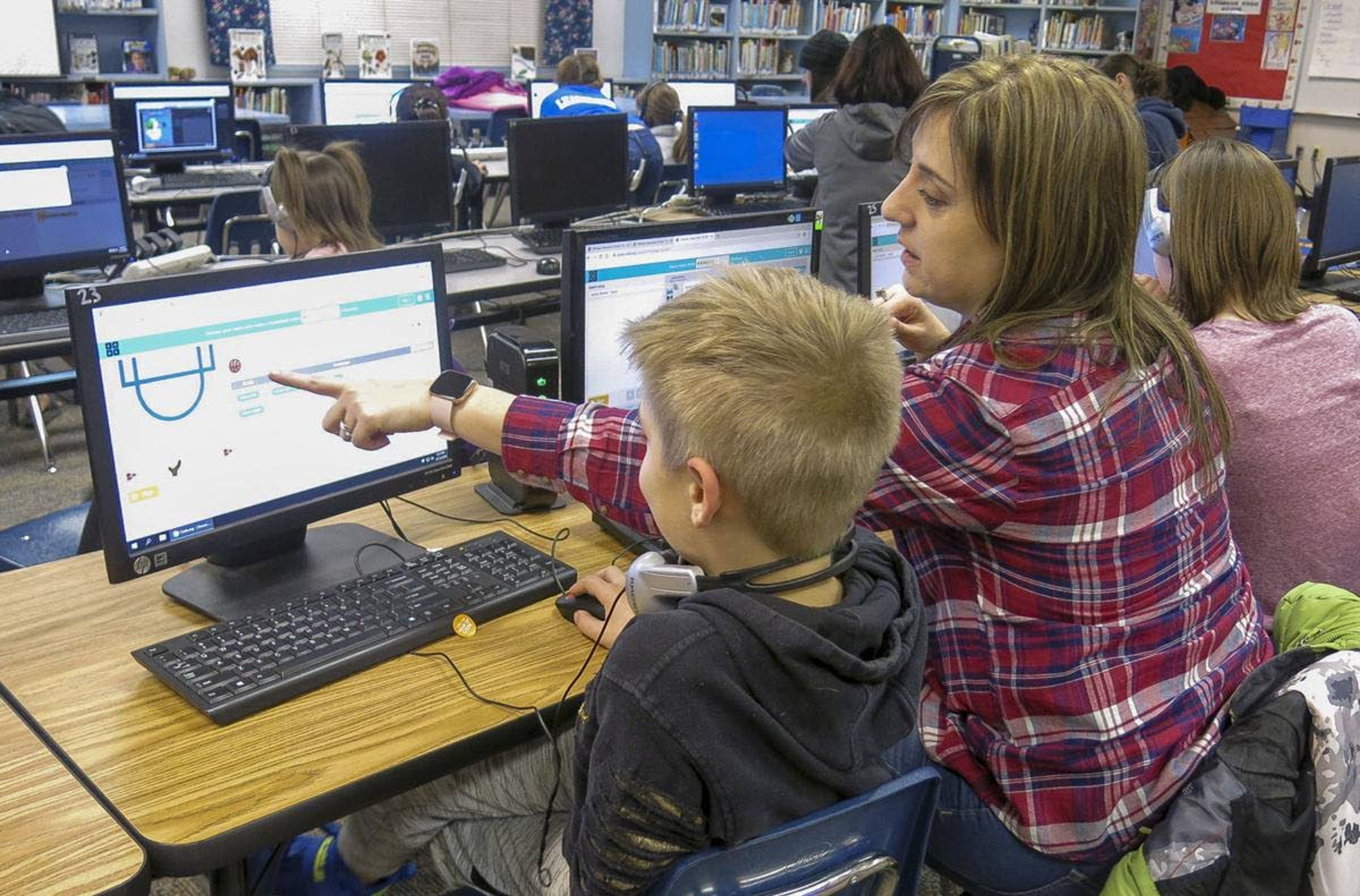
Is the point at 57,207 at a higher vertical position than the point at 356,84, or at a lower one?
lower

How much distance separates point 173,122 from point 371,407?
4.91 m

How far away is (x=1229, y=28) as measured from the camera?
8609 mm

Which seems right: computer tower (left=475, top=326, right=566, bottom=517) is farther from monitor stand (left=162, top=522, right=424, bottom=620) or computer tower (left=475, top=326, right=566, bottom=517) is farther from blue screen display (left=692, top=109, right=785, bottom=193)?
blue screen display (left=692, top=109, right=785, bottom=193)

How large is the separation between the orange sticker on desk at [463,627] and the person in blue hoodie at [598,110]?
13.5 ft

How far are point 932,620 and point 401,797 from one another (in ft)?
2.33

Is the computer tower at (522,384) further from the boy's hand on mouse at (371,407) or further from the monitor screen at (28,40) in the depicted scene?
the monitor screen at (28,40)

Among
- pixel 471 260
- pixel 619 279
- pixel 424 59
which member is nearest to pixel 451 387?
pixel 619 279

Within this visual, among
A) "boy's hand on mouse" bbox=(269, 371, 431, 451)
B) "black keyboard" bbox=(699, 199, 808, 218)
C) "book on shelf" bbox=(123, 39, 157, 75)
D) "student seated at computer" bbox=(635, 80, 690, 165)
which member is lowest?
"black keyboard" bbox=(699, 199, 808, 218)

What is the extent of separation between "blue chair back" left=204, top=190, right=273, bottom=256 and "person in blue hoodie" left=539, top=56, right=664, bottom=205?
4.71 ft

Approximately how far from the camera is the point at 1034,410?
3.97 feet

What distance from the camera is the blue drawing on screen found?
133cm

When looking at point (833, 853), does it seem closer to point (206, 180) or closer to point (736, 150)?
point (736, 150)

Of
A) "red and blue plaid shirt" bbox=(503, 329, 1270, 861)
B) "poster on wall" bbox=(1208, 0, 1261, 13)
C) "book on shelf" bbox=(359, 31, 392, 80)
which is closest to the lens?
"red and blue plaid shirt" bbox=(503, 329, 1270, 861)

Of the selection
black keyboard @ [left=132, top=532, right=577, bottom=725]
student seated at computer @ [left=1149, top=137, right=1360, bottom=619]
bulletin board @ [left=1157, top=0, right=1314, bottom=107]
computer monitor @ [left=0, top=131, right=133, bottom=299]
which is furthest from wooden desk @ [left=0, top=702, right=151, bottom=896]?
bulletin board @ [left=1157, top=0, right=1314, bottom=107]
